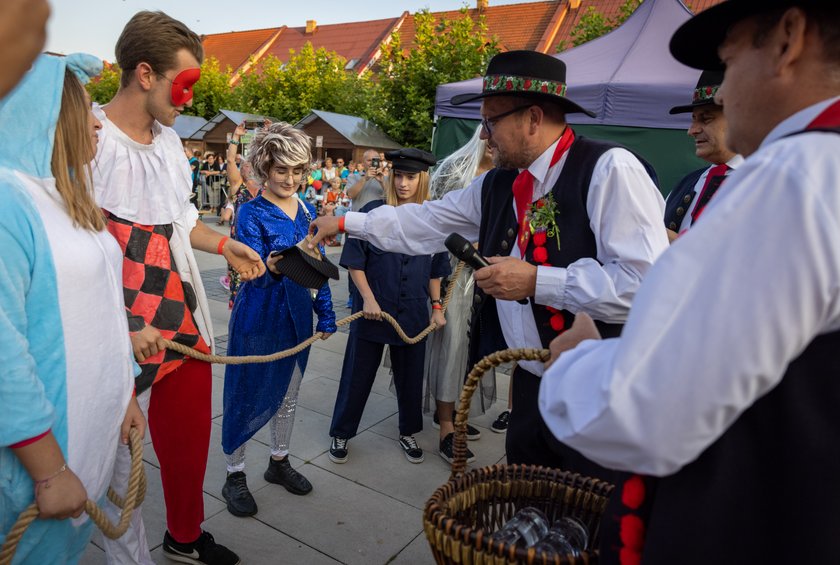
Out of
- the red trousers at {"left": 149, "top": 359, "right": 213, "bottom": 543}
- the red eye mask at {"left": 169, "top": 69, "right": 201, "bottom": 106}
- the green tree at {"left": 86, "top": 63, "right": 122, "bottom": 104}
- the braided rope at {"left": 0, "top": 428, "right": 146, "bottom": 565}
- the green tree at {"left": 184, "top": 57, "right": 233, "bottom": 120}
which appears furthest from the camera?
the green tree at {"left": 86, "top": 63, "right": 122, "bottom": 104}

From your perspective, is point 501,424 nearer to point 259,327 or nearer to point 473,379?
point 259,327

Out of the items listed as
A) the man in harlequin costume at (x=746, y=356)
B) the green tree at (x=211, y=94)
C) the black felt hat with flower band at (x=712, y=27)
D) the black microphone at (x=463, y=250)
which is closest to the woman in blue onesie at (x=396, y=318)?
the black microphone at (x=463, y=250)

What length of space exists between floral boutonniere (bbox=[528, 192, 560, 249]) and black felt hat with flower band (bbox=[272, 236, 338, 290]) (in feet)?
3.20

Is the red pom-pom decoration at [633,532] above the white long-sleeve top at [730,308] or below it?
below

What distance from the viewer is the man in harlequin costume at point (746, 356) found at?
77 cm

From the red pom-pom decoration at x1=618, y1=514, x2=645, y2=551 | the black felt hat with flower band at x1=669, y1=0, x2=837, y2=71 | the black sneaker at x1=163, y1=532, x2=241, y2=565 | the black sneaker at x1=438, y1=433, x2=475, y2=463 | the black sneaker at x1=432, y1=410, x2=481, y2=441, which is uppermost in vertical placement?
the black felt hat with flower band at x1=669, y1=0, x2=837, y2=71

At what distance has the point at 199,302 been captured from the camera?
8.11 feet

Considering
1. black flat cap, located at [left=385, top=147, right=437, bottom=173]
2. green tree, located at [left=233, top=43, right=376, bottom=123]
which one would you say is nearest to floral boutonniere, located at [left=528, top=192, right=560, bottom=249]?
black flat cap, located at [left=385, top=147, right=437, bottom=173]

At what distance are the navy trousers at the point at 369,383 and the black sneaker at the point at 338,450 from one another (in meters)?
0.03

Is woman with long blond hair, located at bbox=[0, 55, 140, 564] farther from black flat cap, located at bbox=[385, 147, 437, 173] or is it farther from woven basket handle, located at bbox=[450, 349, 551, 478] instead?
black flat cap, located at bbox=[385, 147, 437, 173]

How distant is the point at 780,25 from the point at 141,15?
7.37 feet

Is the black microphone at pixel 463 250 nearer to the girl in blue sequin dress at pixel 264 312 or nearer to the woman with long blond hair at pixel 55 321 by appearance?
the woman with long blond hair at pixel 55 321

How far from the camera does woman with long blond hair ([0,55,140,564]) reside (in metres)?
1.29

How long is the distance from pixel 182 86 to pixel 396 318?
197 centimetres
